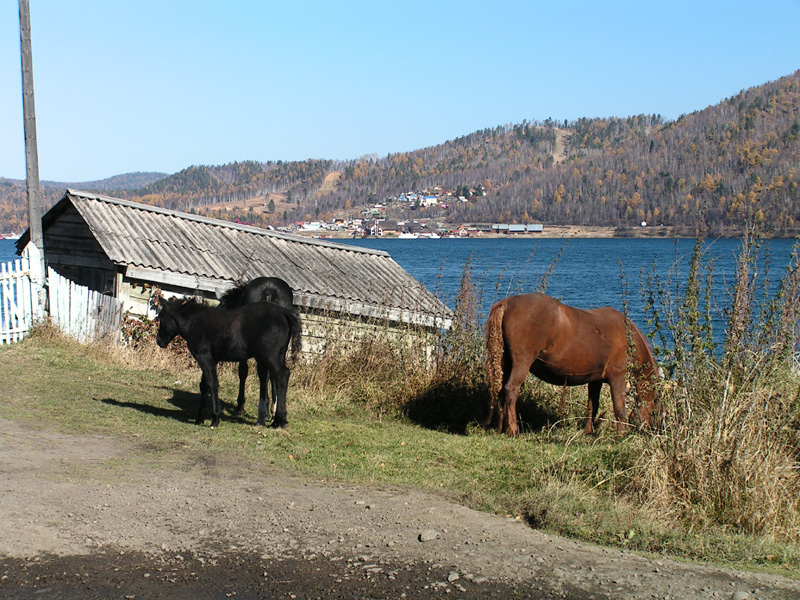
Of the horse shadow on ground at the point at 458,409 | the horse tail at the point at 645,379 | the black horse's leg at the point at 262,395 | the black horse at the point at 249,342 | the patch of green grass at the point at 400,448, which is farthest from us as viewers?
the horse shadow on ground at the point at 458,409

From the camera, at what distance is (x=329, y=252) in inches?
866

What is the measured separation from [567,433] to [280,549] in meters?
5.60

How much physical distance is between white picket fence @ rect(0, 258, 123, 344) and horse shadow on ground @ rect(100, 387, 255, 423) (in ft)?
17.2

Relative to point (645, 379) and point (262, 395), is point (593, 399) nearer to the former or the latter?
point (645, 379)

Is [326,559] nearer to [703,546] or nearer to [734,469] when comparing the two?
[703,546]

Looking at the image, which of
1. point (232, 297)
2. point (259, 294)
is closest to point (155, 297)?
point (232, 297)

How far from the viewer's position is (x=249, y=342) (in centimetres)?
963

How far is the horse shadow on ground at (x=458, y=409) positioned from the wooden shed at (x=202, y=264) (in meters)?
3.16

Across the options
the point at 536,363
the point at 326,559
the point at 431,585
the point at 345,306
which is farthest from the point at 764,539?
the point at 345,306

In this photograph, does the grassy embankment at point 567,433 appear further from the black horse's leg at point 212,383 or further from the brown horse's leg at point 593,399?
the brown horse's leg at point 593,399

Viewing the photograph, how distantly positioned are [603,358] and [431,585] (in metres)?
5.72

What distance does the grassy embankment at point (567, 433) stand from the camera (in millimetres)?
6645

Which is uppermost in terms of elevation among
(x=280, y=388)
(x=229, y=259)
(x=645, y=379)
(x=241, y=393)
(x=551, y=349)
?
(x=229, y=259)

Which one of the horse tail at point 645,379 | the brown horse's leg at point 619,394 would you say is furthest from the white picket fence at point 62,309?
the horse tail at point 645,379
